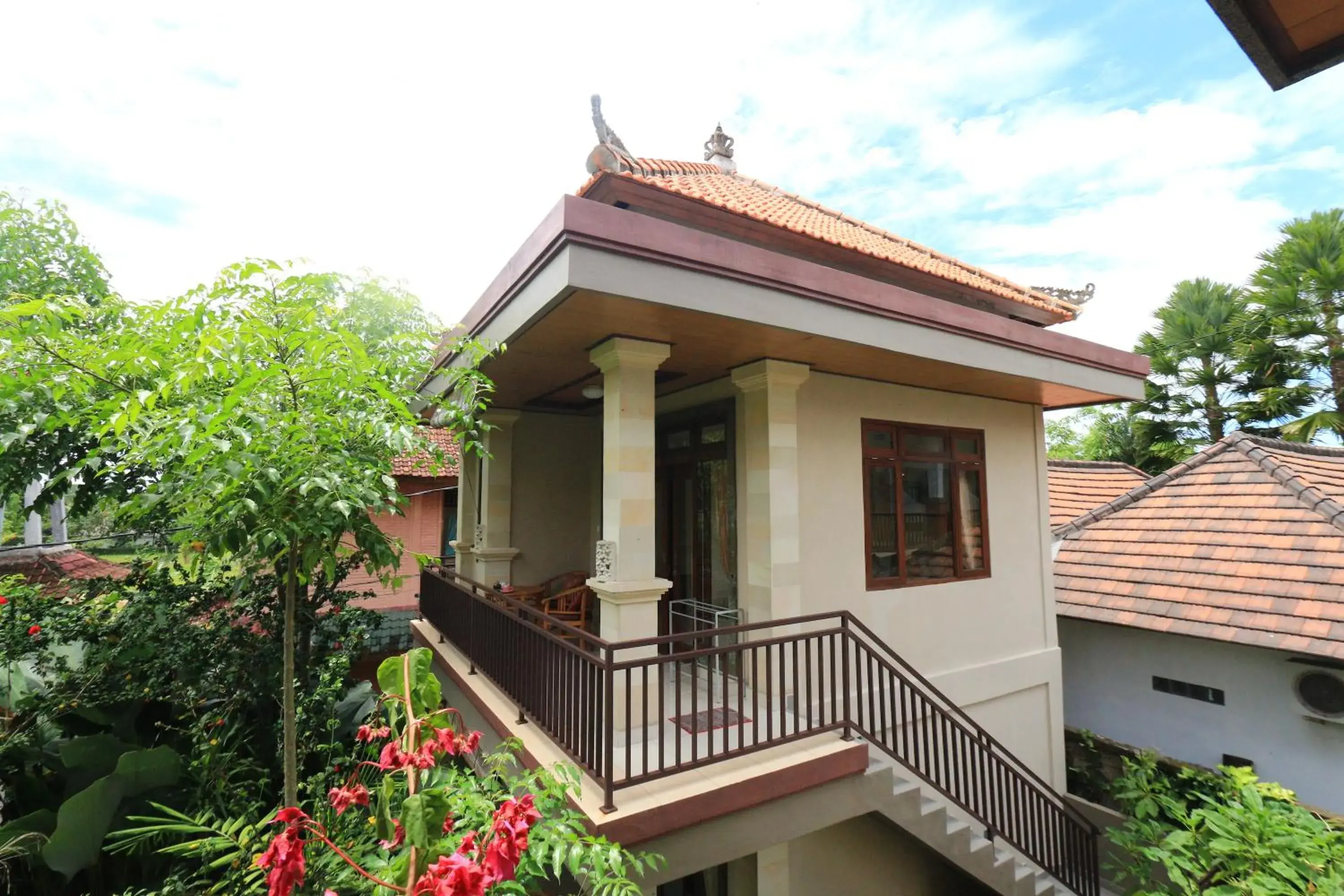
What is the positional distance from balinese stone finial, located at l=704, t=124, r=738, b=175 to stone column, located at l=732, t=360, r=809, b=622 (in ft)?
17.2

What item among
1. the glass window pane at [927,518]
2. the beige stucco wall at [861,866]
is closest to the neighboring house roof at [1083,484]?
the glass window pane at [927,518]

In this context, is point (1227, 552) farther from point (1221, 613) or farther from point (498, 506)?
point (498, 506)

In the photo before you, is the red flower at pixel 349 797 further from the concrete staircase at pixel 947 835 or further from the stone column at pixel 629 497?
the concrete staircase at pixel 947 835

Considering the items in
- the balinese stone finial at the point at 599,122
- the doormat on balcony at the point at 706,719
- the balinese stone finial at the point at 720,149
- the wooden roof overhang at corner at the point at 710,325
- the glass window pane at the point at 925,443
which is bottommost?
the doormat on balcony at the point at 706,719

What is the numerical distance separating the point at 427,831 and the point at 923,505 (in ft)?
18.1

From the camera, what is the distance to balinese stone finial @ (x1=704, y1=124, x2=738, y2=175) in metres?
8.52

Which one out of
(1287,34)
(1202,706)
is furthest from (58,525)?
(1202,706)

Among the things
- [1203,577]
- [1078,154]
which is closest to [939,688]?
[1203,577]

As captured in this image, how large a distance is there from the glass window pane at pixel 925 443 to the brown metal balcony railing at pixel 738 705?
202cm

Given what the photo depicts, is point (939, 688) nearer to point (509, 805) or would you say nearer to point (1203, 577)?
point (1203, 577)

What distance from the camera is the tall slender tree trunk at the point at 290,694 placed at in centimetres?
242

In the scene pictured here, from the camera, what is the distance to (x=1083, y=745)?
712 centimetres

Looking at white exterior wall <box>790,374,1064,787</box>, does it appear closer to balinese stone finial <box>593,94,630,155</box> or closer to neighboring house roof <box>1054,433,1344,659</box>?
neighboring house roof <box>1054,433,1344,659</box>

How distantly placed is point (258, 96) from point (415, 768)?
182 inches
